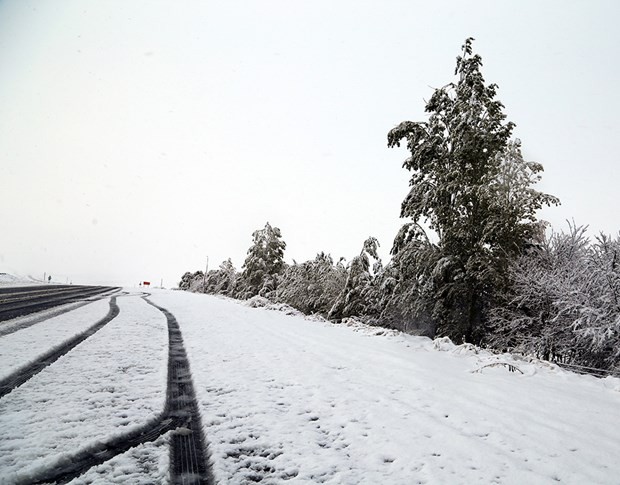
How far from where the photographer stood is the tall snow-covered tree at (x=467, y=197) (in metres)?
10.8

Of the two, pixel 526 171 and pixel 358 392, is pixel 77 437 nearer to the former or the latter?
pixel 358 392

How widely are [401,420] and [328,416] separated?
67cm

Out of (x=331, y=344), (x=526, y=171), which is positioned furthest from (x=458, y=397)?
(x=526, y=171)

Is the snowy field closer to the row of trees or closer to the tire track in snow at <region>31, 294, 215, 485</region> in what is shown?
the tire track in snow at <region>31, 294, 215, 485</region>

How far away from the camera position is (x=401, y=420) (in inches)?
124

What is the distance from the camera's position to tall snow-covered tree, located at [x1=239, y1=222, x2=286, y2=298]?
38.4 meters

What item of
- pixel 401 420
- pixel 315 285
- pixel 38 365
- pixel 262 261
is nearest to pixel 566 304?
pixel 401 420

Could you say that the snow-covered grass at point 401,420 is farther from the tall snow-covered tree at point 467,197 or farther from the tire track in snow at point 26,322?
the tall snow-covered tree at point 467,197

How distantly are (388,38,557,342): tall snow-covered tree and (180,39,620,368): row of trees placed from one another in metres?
0.03

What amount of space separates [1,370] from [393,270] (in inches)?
451

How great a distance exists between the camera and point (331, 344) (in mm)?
7012

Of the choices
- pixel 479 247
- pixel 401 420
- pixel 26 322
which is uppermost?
pixel 479 247

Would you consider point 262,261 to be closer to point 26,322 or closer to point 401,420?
point 26,322

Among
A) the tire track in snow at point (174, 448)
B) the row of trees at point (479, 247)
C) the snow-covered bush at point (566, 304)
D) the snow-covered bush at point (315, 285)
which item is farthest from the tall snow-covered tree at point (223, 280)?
the tire track in snow at point (174, 448)
